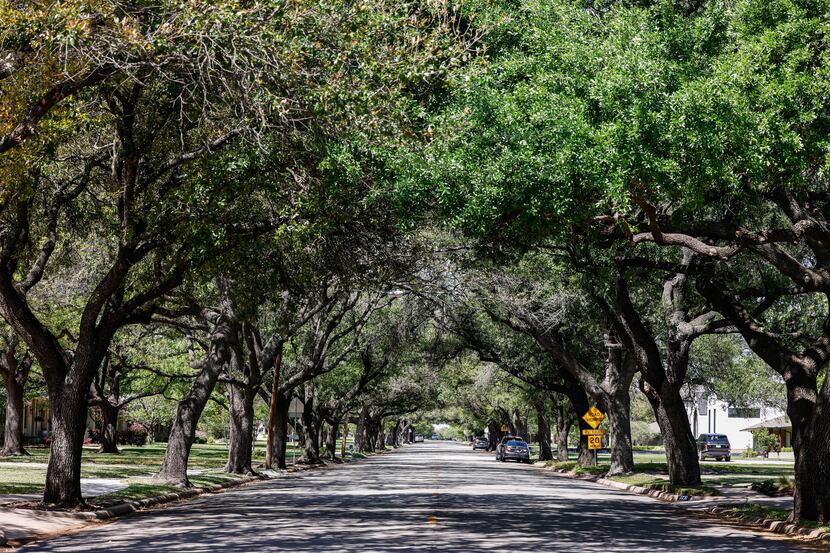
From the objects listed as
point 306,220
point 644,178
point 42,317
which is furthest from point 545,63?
point 42,317

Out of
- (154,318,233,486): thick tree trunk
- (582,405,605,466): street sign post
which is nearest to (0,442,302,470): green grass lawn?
(154,318,233,486): thick tree trunk

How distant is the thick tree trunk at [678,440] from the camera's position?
28.0m

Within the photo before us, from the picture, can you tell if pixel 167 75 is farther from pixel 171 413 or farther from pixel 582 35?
pixel 171 413

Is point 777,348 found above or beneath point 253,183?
beneath

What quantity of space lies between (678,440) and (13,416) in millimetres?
32338

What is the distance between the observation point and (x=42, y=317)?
1362 inches

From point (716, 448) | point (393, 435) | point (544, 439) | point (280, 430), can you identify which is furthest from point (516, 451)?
point (393, 435)

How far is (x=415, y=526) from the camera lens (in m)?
16.6

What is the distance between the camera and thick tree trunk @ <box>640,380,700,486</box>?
28.0 m

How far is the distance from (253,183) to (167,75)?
3.67 meters

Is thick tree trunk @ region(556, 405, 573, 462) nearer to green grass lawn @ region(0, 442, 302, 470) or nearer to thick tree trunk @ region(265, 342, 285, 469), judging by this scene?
green grass lawn @ region(0, 442, 302, 470)

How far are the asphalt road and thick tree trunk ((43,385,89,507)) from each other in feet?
4.63

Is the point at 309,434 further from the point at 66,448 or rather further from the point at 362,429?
the point at 66,448

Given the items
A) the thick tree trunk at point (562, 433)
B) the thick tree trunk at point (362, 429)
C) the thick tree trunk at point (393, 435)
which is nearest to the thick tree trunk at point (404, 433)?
the thick tree trunk at point (393, 435)
